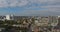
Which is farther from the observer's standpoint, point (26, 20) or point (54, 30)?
point (26, 20)

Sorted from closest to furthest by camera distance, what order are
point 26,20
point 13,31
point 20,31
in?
1. point 13,31
2. point 20,31
3. point 26,20

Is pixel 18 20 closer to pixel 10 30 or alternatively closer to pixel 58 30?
pixel 58 30

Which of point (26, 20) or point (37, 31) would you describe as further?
point (26, 20)

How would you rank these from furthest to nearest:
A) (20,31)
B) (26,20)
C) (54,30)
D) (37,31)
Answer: (26,20) → (54,30) → (37,31) → (20,31)

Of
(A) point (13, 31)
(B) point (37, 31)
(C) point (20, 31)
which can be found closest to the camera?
(A) point (13, 31)

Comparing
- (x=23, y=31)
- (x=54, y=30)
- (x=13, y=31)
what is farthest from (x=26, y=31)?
(x=54, y=30)

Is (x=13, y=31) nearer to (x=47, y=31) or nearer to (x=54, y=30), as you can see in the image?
(x=47, y=31)

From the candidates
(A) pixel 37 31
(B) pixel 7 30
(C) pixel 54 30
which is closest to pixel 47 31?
(A) pixel 37 31

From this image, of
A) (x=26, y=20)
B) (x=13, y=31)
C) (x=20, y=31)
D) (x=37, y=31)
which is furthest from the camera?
(x=26, y=20)
